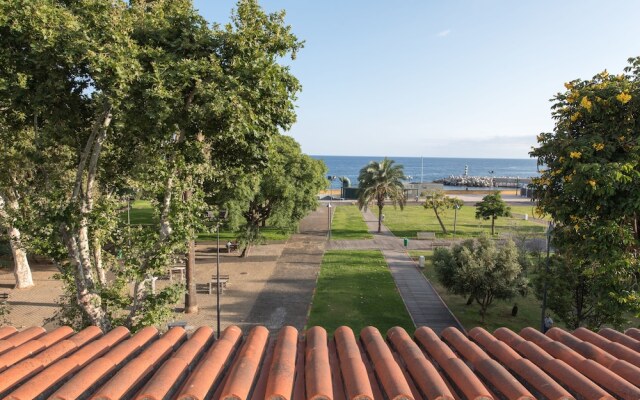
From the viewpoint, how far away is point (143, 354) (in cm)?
489

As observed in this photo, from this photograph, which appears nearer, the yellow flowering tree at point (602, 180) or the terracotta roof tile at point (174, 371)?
the terracotta roof tile at point (174, 371)

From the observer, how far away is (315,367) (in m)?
4.62

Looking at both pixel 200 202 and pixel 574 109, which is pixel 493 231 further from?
pixel 200 202

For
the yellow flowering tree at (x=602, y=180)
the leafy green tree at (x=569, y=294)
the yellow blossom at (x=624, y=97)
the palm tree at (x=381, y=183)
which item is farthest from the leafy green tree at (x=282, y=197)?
the yellow blossom at (x=624, y=97)

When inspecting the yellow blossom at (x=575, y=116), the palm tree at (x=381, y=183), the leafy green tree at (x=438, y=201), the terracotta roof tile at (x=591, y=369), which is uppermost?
the yellow blossom at (x=575, y=116)

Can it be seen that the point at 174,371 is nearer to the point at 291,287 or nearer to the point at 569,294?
the point at 569,294

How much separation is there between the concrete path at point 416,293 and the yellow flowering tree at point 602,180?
8056 mm

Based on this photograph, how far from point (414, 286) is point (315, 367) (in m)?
18.9

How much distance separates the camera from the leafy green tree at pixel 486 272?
16.3 meters

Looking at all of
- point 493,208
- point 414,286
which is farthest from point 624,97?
point 493,208

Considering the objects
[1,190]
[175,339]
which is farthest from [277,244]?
[175,339]

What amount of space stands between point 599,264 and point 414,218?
4012 centimetres

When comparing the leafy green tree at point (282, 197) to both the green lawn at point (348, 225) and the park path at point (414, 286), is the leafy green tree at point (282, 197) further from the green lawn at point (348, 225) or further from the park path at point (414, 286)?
the green lawn at point (348, 225)

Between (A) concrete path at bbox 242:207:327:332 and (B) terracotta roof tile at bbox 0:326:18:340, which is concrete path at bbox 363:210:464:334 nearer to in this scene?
(A) concrete path at bbox 242:207:327:332
